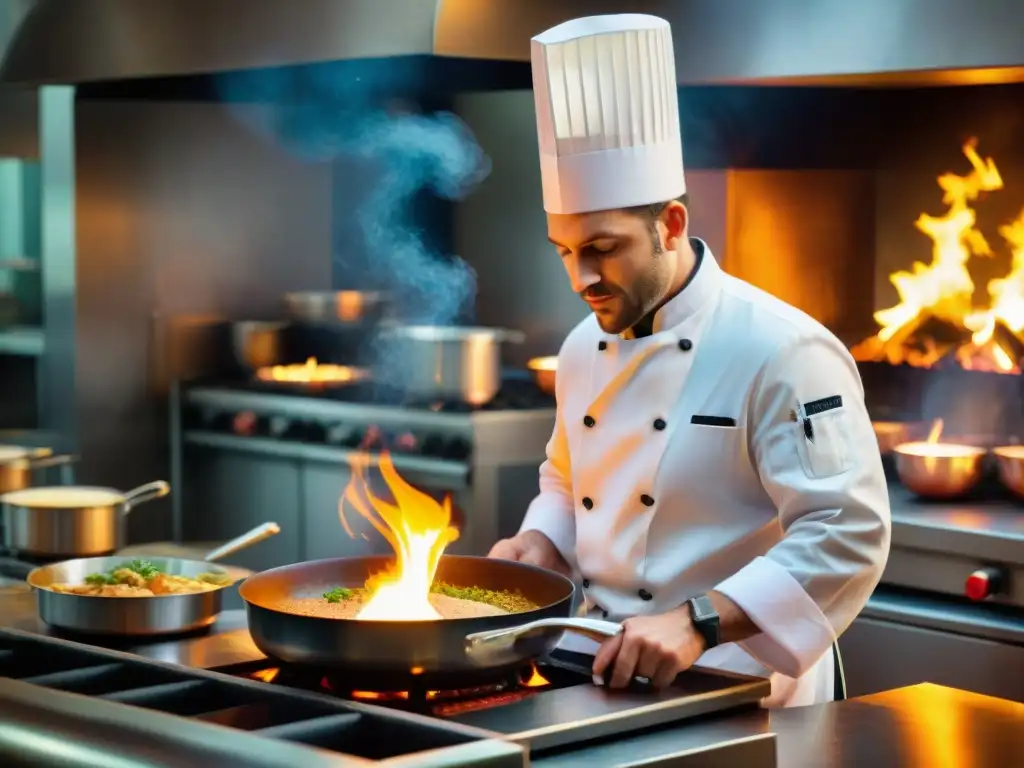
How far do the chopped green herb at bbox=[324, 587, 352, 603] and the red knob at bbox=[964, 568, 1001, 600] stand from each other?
1769mm

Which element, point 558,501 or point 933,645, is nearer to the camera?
point 558,501

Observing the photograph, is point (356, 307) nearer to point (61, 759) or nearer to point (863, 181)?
point (863, 181)

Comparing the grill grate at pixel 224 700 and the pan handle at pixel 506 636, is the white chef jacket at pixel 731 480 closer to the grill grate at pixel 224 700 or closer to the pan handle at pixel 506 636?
the pan handle at pixel 506 636

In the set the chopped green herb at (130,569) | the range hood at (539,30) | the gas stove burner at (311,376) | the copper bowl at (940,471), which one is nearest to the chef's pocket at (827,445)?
the chopped green herb at (130,569)

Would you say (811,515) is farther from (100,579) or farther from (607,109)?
(100,579)

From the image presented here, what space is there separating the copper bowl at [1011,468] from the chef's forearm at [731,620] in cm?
170

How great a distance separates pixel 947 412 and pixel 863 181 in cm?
73

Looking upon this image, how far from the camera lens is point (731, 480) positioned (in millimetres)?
2383

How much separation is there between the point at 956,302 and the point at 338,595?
8.70ft

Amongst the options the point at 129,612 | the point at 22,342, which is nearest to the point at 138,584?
the point at 129,612

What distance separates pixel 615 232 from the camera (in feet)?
7.59

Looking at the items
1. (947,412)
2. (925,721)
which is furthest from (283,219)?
(925,721)

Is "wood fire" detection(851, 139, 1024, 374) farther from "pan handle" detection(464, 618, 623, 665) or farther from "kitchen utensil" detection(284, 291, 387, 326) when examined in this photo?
"pan handle" detection(464, 618, 623, 665)

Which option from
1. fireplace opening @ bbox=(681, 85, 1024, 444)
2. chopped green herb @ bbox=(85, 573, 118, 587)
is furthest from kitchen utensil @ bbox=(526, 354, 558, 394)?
chopped green herb @ bbox=(85, 573, 118, 587)
